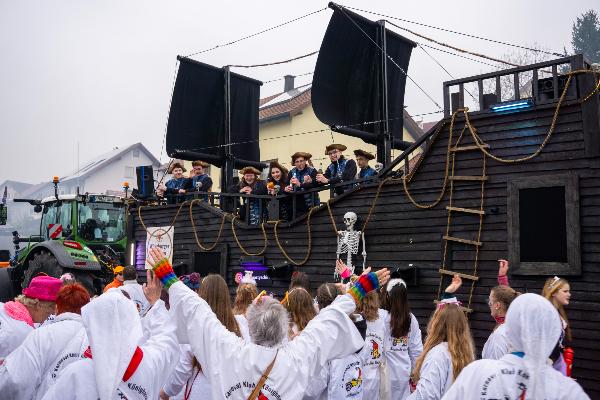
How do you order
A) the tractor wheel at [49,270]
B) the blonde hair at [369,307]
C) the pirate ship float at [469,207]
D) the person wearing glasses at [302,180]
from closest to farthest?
the blonde hair at [369,307] < the pirate ship float at [469,207] < the person wearing glasses at [302,180] < the tractor wheel at [49,270]

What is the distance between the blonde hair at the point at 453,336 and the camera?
4637 mm

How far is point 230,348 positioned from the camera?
3.85 m

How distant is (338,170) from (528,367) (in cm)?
1031

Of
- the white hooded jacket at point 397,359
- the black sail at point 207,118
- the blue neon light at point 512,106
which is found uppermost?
the black sail at point 207,118

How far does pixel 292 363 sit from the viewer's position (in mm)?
3762

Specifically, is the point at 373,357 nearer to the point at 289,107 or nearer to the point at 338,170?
the point at 338,170

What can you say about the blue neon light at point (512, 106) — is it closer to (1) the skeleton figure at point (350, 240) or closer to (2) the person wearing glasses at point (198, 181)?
(1) the skeleton figure at point (350, 240)

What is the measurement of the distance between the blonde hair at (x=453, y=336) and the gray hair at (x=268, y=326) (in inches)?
56.4

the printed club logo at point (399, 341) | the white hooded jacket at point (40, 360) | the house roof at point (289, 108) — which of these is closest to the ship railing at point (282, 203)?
the printed club logo at point (399, 341)

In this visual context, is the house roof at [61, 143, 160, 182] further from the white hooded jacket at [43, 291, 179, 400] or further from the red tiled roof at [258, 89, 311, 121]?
the white hooded jacket at [43, 291, 179, 400]

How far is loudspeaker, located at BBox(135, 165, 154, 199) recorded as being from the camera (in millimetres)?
17955

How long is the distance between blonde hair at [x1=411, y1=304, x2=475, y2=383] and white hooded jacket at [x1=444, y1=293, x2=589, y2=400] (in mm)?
1515

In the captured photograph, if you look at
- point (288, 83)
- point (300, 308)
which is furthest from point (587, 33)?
point (300, 308)

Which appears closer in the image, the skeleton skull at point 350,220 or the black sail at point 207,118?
the skeleton skull at point 350,220
